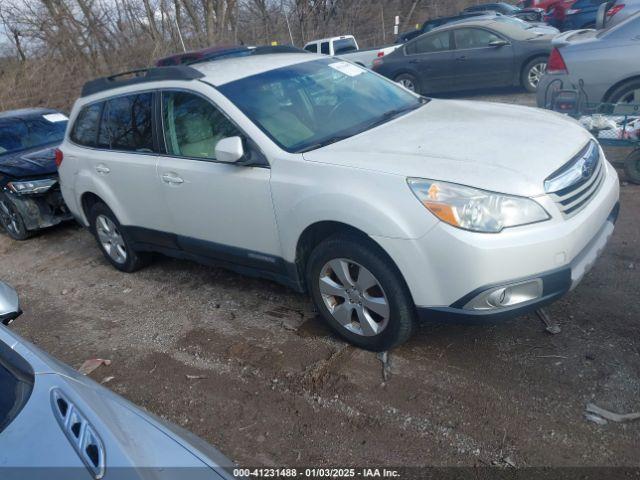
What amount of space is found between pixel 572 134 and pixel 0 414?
3.37 metres

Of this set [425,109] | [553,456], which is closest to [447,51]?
[425,109]

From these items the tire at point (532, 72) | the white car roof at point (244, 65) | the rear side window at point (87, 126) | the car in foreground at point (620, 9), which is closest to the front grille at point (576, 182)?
the white car roof at point (244, 65)

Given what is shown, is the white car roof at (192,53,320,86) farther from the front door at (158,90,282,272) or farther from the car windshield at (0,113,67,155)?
the car windshield at (0,113,67,155)

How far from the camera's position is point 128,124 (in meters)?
4.74

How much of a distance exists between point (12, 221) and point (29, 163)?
0.83 m

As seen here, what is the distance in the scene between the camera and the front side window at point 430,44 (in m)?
11.8

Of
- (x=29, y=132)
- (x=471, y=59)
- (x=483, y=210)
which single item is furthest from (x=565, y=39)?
(x=29, y=132)

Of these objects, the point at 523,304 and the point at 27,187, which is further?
the point at 27,187

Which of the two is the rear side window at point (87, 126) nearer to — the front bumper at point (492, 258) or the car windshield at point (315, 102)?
the car windshield at point (315, 102)

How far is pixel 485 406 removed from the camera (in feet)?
9.70

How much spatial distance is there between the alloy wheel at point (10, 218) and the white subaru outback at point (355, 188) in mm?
2806

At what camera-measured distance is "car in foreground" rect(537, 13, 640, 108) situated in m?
6.30

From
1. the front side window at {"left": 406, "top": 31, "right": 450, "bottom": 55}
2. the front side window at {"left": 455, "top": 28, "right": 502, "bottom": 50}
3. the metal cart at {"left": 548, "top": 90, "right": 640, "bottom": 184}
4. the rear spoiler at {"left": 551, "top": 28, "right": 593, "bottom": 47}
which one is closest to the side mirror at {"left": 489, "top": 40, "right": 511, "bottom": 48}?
the front side window at {"left": 455, "top": 28, "right": 502, "bottom": 50}

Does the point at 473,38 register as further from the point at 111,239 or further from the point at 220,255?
the point at 220,255
